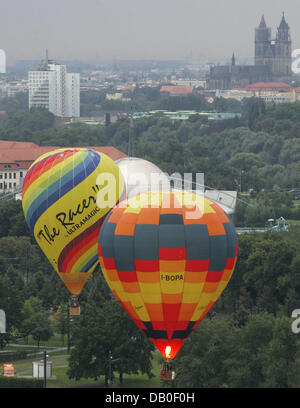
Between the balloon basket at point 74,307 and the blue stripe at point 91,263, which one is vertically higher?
the blue stripe at point 91,263

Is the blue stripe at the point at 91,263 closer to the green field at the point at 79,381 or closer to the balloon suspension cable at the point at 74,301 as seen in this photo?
the balloon suspension cable at the point at 74,301

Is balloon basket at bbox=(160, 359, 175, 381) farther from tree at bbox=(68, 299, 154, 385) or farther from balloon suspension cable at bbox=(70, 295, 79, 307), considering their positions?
balloon suspension cable at bbox=(70, 295, 79, 307)

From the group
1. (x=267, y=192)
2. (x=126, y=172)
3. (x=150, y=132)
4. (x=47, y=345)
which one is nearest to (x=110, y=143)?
(x=150, y=132)

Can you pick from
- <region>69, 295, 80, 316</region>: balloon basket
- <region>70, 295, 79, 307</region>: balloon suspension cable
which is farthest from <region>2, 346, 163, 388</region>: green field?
<region>70, 295, 79, 307</region>: balloon suspension cable

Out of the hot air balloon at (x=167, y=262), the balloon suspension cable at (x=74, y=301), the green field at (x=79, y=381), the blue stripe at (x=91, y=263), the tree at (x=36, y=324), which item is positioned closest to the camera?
the hot air balloon at (x=167, y=262)

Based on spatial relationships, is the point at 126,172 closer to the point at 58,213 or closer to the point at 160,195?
the point at 58,213

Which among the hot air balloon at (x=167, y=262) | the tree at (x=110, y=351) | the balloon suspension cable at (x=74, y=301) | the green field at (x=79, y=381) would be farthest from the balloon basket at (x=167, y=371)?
the balloon suspension cable at (x=74, y=301)
